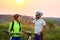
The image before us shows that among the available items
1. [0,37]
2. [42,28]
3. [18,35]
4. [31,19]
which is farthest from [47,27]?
[0,37]

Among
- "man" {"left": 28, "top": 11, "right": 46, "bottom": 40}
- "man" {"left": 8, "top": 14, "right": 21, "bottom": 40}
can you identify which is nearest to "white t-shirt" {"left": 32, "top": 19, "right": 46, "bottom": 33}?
"man" {"left": 28, "top": 11, "right": 46, "bottom": 40}

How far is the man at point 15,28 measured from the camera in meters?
3.36

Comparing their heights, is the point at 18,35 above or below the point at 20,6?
below

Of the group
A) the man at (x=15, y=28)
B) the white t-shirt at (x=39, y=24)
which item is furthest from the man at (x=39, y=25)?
the man at (x=15, y=28)

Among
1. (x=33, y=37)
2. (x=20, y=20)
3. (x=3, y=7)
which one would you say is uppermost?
(x=3, y=7)

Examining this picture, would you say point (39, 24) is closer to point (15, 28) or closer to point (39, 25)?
point (39, 25)

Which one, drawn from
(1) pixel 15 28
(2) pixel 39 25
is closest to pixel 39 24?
(2) pixel 39 25

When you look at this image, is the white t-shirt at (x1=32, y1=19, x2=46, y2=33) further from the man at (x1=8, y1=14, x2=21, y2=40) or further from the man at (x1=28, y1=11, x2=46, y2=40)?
the man at (x1=8, y1=14, x2=21, y2=40)

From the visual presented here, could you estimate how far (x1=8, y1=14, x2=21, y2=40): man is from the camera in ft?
11.0

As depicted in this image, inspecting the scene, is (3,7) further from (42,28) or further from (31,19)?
(42,28)

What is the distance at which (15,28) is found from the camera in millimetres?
3359

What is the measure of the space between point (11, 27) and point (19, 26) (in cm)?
13

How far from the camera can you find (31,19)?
11.2 feet

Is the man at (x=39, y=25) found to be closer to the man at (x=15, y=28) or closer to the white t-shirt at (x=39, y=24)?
the white t-shirt at (x=39, y=24)
